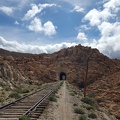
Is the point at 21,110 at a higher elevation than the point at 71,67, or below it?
below

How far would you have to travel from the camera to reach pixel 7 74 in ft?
153

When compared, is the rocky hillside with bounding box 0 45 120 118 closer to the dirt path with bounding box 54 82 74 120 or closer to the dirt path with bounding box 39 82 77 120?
the dirt path with bounding box 54 82 74 120

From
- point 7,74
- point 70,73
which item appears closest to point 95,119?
point 7,74

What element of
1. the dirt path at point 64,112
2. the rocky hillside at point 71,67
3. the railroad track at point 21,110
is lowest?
the dirt path at point 64,112

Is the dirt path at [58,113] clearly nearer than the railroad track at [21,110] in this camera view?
No

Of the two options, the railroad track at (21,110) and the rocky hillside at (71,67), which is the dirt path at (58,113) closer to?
the railroad track at (21,110)

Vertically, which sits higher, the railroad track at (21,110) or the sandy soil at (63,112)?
the railroad track at (21,110)

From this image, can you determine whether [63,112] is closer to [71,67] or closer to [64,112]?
[64,112]

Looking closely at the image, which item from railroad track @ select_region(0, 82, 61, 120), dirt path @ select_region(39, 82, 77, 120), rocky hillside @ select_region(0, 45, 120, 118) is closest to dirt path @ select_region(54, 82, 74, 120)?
dirt path @ select_region(39, 82, 77, 120)

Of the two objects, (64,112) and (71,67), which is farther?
(71,67)

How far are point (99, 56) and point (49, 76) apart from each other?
3194 centimetres

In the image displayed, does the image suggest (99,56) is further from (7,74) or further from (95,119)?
(95,119)

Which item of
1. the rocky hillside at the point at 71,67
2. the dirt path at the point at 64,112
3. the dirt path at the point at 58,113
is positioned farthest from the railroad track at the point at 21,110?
the rocky hillside at the point at 71,67

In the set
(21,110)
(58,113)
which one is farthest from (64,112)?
(21,110)
